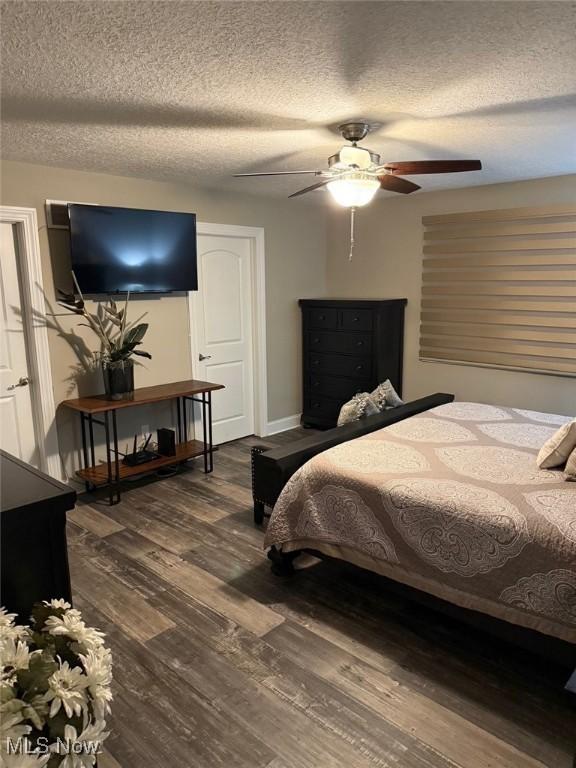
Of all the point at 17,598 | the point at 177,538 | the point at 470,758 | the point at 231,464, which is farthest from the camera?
the point at 231,464

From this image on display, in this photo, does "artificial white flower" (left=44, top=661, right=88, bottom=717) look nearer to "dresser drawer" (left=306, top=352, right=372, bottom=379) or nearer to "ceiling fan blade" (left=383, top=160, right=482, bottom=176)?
"ceiling fan blade" (left=383, top=160, right=482, bottom=176)

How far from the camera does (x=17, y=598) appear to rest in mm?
1185

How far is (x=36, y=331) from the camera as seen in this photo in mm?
3566

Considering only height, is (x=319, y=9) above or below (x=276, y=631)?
above

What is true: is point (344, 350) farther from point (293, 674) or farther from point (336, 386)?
point (293, 674)

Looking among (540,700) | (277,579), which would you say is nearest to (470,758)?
(540,700)

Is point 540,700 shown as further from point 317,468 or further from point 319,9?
point 319,9

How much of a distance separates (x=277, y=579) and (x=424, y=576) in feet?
2.92

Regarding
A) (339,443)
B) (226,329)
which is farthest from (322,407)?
(339,443)

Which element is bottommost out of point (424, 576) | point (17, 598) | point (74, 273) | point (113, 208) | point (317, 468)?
point (424, 576)

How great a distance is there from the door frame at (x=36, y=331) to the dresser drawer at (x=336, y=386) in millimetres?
2597

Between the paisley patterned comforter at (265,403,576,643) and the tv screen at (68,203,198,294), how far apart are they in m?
2.13

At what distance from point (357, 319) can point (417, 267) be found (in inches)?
31.4

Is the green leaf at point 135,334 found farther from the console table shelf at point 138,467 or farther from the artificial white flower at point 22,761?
the artificial white flower at point 22,761
